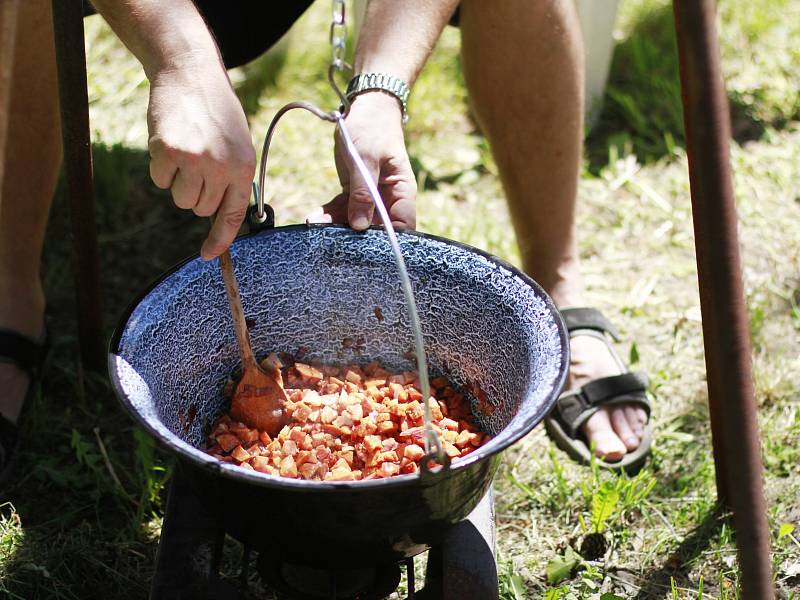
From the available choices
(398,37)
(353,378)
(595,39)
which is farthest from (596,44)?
(353,378)

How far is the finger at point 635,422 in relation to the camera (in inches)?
75.9

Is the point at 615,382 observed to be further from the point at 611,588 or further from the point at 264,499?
the point at 264,499

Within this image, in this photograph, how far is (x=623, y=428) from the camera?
192 cm

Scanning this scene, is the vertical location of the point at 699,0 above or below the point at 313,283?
above

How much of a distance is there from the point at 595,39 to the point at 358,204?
169 cm

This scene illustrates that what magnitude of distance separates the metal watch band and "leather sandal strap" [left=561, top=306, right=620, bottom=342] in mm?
684

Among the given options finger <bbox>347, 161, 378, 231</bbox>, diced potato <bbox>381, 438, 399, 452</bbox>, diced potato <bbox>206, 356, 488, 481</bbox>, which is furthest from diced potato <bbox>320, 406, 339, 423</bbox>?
finger <bbox>347, 161, 378, 231</bbox>

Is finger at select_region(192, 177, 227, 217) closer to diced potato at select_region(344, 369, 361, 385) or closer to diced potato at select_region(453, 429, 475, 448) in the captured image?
diced potato at select_region(344, 369, 361, 385)

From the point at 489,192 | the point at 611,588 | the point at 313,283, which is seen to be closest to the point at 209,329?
the point at 313,283

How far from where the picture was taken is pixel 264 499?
112 centimetres

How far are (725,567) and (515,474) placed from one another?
17.7 inches

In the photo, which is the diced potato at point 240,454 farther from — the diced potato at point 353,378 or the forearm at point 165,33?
the forearm at point 165,33

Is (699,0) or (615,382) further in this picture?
(615,382)

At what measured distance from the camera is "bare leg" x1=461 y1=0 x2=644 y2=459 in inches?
75.3
